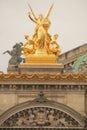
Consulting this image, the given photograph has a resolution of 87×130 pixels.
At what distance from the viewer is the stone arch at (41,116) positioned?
34219 mm

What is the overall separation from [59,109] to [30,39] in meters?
4.05

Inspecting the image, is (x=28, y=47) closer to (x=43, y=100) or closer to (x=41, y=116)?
(x=43, y=100)

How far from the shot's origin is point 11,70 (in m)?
37.9

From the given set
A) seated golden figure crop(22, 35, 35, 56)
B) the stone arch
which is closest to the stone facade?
the stone arch

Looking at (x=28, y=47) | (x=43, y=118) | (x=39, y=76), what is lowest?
(x=43, y=118)

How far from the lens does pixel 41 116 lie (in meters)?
34.4

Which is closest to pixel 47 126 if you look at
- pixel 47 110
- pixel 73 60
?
pixel 47 110

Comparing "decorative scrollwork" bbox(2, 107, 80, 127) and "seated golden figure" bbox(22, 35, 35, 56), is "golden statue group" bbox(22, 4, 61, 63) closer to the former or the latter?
"seated golden figure" bbox(22, 35, 35, 56)

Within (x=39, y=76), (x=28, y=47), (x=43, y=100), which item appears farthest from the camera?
(x=28, y=47)

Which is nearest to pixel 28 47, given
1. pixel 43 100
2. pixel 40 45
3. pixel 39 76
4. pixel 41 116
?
pixel 40 45

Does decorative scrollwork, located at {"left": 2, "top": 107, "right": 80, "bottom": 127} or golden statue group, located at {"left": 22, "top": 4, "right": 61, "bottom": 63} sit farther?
golden statue group, located at {"left": 22, "top": 4, "right": 61, "bottom": 63}

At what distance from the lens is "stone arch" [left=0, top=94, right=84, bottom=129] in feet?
112

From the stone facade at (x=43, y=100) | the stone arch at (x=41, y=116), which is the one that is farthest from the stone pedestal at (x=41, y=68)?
the stone arch at (x=41, y=116)

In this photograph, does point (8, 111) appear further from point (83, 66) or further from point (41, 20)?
point (83, 66)
